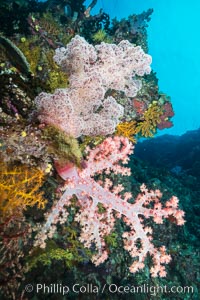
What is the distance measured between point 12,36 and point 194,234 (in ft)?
25.9

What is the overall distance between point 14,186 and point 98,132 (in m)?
1.56

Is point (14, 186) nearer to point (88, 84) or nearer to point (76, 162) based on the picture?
point (76, 162)

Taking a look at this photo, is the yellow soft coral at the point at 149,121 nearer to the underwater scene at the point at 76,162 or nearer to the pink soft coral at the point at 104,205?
the underwater scene at the point at 76,162

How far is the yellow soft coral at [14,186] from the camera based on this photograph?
3.94 m

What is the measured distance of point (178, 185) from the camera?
477 inches

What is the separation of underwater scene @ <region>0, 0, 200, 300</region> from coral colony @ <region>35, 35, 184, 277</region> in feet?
0.05

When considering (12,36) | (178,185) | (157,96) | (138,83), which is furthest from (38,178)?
(178,185)

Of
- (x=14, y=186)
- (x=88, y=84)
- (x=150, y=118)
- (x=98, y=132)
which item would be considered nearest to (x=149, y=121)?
(x=150, y=118)

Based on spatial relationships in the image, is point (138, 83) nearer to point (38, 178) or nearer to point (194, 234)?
point (38, 178)

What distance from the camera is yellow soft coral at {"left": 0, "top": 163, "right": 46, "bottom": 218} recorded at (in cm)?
394

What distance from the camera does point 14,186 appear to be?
4105mm

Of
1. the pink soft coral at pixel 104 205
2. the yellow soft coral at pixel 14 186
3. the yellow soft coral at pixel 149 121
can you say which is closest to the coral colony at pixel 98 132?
the pink soft coral at pixel 104 205

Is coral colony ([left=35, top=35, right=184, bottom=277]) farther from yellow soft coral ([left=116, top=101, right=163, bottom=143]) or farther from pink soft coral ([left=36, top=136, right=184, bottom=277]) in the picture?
yellow soft coral ([left=116, top=101, right=163, bottom=143])

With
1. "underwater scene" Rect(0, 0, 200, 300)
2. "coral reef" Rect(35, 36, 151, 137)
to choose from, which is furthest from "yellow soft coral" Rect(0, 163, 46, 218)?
"coral reef" Rect(35, 36, 151, 137)
